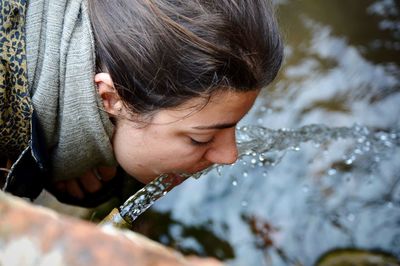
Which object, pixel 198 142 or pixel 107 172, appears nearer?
pixel 198 142

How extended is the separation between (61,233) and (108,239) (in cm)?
5

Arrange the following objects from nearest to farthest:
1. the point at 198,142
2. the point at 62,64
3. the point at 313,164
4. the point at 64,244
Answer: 1. the point at 64,244
2. the point at 62,64
3. the point at 198,142
4. the point at 313,164

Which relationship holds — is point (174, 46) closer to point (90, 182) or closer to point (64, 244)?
point (90, 182)

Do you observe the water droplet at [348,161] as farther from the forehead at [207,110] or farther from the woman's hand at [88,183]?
the forehead at [207,110]

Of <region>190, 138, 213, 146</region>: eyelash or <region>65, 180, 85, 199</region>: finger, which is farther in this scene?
<region>65, 180, 85, 199</region>: finger

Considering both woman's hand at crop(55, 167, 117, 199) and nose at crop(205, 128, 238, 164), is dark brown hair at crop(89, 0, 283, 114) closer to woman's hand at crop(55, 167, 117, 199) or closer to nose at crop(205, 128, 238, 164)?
nose at crop(205, 128, 238, 164)

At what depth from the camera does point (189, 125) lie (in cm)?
187

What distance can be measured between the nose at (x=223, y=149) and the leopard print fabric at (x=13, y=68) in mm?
582

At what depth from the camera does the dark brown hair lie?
1774mm

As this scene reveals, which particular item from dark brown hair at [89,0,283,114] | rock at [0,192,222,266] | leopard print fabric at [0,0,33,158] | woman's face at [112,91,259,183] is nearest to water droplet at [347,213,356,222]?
woman's face at [112,91,259,183]

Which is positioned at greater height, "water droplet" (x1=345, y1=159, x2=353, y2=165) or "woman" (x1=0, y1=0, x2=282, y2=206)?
"woman" (x1=0, y1=0, x2=282, y2=206)

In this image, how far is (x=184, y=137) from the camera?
1933 millimetres

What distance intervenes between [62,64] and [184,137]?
0.43 meters

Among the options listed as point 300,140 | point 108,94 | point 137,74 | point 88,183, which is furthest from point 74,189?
point 300,140
